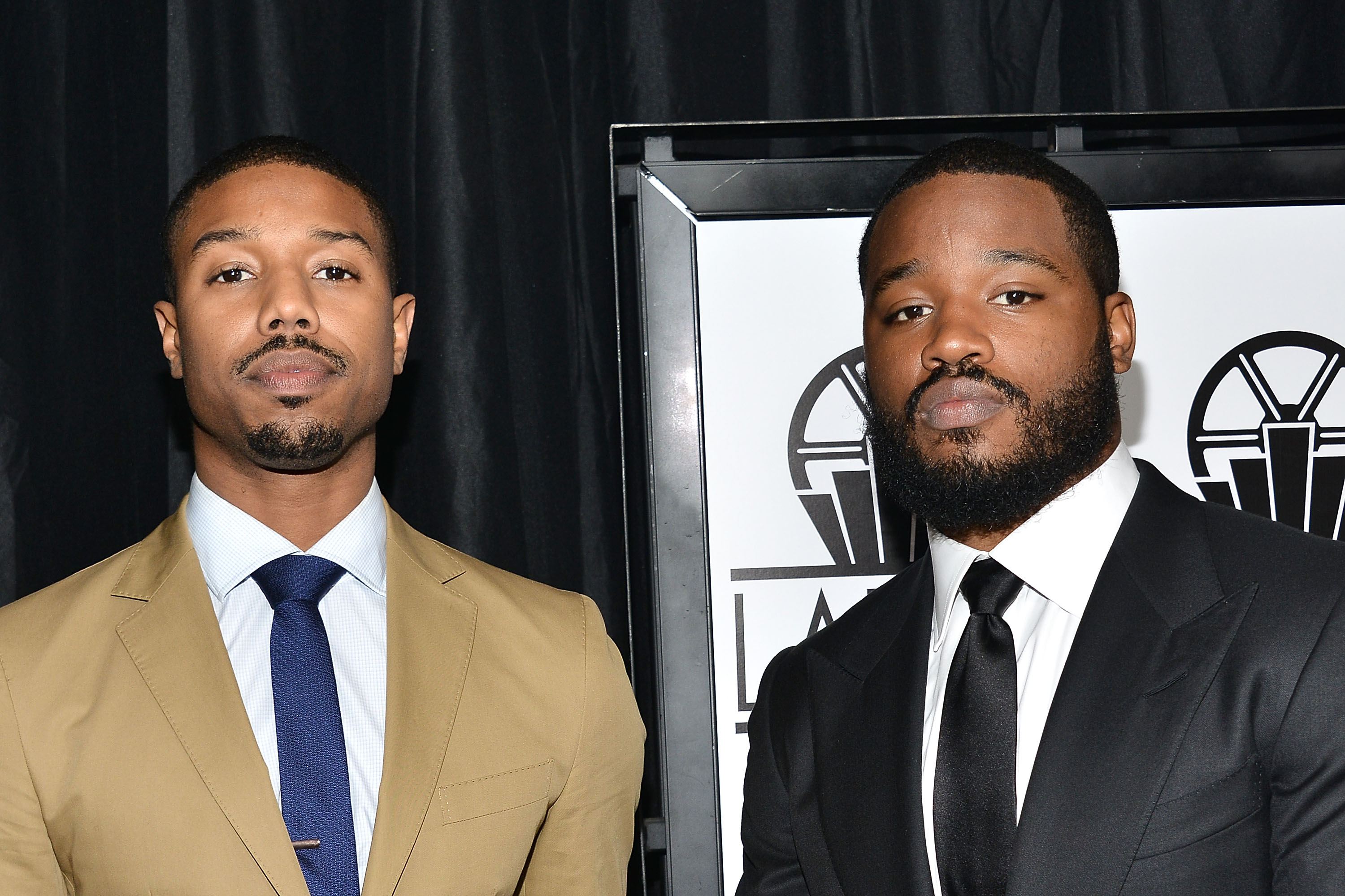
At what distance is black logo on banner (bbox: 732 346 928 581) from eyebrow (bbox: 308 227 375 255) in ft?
1.88

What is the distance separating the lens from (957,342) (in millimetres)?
1235

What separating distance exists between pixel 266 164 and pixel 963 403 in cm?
78

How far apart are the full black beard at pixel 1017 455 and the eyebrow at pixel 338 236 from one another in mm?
589

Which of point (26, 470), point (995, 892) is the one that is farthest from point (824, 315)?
point (26, 470)

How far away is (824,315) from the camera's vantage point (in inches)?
66.2

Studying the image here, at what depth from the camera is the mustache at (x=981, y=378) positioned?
1.24 meters

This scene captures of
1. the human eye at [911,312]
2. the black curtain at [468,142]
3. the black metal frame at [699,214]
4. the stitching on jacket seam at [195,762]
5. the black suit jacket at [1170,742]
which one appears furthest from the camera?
the black curtain at [468,142]

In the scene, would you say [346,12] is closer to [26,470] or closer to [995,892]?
[26,470]

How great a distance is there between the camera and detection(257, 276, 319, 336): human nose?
133 cm

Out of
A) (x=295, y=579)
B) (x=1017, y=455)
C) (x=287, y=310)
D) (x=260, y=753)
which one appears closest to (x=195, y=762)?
(x=260, y=753)

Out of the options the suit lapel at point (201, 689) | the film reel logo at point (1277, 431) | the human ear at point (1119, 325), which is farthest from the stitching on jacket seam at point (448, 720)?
the film reel logo at point (1277, 431)

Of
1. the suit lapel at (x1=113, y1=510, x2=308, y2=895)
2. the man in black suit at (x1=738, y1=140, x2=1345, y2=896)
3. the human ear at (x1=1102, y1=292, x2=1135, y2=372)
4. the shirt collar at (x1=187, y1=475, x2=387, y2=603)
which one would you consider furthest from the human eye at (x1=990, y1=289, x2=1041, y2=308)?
the suit lapel at (x1=113, y1=510, x2=308, y2=895)

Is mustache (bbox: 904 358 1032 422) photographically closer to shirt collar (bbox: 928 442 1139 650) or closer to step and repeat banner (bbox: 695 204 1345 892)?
shirt collar (bbox: 928 442 1139 650)

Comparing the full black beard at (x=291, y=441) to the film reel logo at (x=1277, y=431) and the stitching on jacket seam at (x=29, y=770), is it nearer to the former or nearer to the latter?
the stitching on jacket seam at (x=29, y=770)
